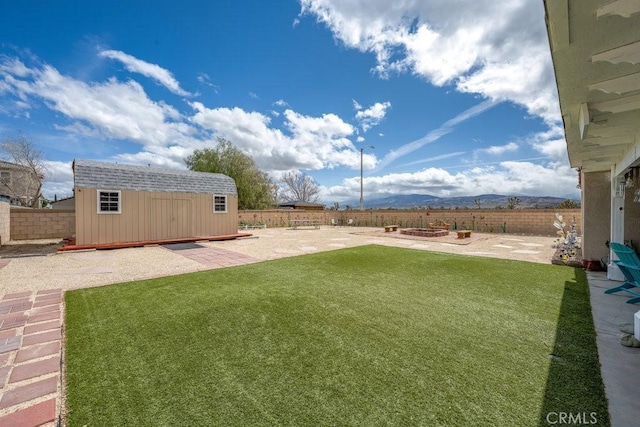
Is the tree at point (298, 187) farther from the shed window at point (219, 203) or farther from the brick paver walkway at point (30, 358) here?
the brick paver walkway at point (30, 358)

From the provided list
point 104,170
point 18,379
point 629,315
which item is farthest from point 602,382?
point 104,170

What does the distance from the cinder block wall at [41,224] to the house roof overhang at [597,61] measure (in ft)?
60.2

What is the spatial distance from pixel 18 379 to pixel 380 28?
431 inches

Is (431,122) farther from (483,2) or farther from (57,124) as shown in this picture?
(57,124)

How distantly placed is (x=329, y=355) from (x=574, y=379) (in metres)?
1.97

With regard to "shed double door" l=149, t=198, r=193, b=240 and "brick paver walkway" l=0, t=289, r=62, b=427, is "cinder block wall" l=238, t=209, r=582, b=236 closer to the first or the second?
"shed double door" l=149, t=198, r=193, b=240

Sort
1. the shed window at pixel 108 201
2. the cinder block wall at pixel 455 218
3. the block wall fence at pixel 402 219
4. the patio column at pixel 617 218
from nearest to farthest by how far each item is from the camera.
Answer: the patio column at pixel 617 218 → the shed window at pixel 108 201 → the block wall fence at pixel 402 219 → the cinder block wall at pixel 455 218

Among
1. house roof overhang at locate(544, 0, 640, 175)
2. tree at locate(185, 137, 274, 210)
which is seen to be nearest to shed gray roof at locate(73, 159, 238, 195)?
tree at locate(185, 137, 274, 210)

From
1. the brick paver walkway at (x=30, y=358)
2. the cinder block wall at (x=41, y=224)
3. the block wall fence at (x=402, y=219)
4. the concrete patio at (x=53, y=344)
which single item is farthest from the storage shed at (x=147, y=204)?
the brick paver walkway at (x=30, y=358)

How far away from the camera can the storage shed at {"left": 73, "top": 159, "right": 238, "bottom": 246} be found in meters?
9.66

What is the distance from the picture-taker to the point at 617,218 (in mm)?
5504

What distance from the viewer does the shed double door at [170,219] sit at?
1109 cm

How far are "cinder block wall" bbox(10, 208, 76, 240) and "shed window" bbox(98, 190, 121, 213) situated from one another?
18.0ft

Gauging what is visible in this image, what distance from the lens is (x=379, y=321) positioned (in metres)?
3.25
